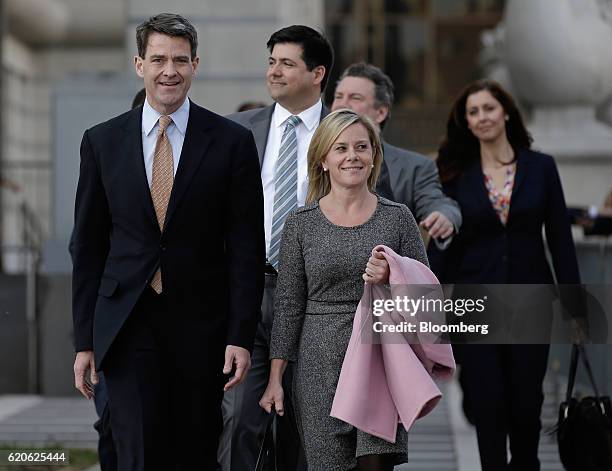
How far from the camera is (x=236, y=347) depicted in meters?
5.28

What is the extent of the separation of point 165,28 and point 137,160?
1.61 ft

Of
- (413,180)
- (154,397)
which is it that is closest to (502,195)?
(413,180)

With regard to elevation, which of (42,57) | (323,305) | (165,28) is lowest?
(323,305)

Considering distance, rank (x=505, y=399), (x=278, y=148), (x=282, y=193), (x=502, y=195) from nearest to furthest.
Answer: (x=282, y=193) → (x=278, y=148) → (x=505, y=399) → (x=502, y=195)

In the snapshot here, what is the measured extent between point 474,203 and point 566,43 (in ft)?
16.4

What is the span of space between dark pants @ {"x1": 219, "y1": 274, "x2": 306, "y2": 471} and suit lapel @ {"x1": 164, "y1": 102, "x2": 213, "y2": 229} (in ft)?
2.95

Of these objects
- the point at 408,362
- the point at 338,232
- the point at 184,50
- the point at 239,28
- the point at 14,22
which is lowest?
the point at 408,362

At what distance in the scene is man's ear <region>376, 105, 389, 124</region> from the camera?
7363mm

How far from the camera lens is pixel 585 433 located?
253 inches

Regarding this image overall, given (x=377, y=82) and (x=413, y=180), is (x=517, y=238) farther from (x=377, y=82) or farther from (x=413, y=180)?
(x=377, y=82)

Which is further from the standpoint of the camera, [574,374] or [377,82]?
[377,82]

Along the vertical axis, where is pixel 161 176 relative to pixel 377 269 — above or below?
above

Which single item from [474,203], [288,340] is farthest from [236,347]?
[474,203]

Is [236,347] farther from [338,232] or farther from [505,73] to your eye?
[505,73]
